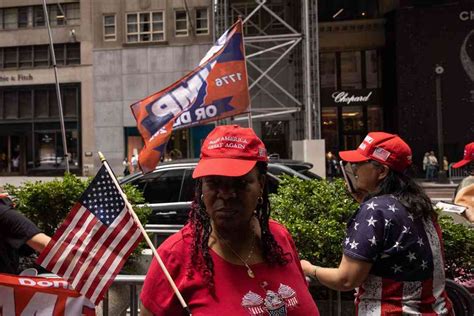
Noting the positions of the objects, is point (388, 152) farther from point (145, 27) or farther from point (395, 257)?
point (145, 27)

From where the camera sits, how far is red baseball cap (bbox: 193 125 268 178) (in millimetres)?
1986

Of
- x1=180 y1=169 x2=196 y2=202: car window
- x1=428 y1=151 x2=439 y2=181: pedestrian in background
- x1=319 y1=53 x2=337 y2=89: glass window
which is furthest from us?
x1=319 y1=53 x2=337 y2=89: glass window

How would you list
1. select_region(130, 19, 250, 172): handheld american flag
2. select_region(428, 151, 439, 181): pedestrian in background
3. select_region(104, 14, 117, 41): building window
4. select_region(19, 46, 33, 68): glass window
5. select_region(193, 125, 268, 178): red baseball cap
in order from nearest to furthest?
select_region(193, 125, 268, 178): red baseball cap < select_region(130, 19, 250, 172): handheld american flag < select_region(428, 151, 439, 181): pedestrian in background < select_region(104, 14, 117, 41): building window < select_region(19, 46, 33, 68): glass window

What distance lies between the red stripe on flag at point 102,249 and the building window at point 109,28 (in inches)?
1213

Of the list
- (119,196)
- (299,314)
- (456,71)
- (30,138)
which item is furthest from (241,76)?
(30,138)

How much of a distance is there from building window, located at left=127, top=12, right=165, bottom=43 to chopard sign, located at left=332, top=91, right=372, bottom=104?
11.5 meters

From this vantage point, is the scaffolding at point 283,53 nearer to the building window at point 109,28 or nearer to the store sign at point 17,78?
the building window at point 109,28

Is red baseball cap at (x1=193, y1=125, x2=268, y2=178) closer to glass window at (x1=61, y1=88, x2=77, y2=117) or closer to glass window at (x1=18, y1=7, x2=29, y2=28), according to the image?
glass window at (x1=61, y1=88, x2=77, y2=117)

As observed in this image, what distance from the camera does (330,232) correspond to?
4250 mm

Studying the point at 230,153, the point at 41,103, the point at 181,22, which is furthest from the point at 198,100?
the point at 41,103

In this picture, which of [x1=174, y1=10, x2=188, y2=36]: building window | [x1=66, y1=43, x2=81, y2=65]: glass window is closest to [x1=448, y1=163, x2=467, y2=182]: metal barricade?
[x1=174, y1=10, x2=188, y2=36]: building window

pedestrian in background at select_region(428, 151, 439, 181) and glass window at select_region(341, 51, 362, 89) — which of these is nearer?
pedestrian in background at select_region(428, 151, 439, 181)

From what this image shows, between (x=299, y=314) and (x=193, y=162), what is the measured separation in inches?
260

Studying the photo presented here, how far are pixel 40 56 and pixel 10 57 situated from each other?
2294mm
